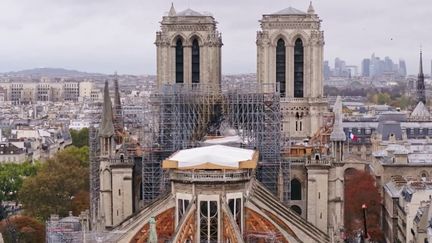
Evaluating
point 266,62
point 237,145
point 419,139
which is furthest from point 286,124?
point 419,139

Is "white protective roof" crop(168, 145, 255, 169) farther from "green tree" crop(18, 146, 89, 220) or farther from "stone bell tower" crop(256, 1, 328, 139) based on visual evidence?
"green tree" crop(18, 146, 89, 220)

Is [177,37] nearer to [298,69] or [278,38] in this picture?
[278,38]

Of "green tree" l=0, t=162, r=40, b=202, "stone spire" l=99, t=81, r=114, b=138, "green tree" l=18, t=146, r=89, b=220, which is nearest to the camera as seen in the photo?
"stone spire" l=99, t=81, r=114, b=138

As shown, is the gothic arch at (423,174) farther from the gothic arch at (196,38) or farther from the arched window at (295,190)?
the gothic arch at (196,38)

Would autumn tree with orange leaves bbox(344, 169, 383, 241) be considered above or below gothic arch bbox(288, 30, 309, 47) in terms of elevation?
below

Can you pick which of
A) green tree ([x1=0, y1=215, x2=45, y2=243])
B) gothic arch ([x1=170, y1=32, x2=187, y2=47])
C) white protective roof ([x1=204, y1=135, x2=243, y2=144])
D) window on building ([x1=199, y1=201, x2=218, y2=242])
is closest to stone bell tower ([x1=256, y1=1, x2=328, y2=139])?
gothic arch ([x1=170, y1=32, x2=187, y2=47])

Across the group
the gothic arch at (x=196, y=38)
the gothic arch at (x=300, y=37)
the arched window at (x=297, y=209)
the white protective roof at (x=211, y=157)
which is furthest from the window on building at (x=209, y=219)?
the gothic arch at (x=300, y=37)

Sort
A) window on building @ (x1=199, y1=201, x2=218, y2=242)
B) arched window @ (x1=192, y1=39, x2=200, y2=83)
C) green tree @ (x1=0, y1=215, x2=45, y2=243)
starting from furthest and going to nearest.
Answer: green tree @ (x1=0, y1=215, x2=45, y2=243) → arched window @ (x1=192, y1=39, x2=200, y2=83) → window on building @ (x1=199, y1=201, x2=218, y2=242)
